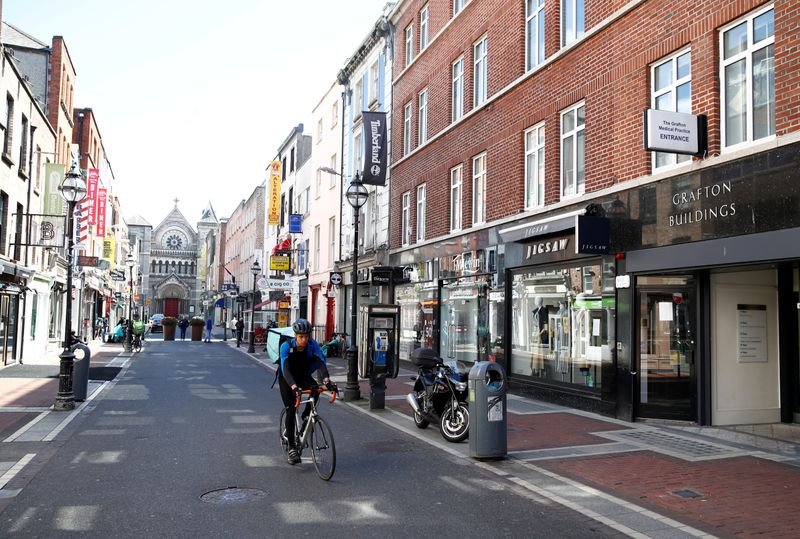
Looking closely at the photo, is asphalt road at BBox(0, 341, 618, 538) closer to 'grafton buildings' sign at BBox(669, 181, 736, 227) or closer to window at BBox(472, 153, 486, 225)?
'grafton buildings' sign at BBox(669, 181, 736, 227)

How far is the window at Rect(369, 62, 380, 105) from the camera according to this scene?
89.0 feet

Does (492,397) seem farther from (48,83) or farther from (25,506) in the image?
(48,83)

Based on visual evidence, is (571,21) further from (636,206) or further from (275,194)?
(275,194)

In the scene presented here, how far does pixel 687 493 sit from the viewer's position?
680 cm

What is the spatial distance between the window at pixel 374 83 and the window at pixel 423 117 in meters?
4.79

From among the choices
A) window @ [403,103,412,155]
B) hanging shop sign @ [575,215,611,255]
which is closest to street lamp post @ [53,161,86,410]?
hanging shop sign @ [575,215,611,255]

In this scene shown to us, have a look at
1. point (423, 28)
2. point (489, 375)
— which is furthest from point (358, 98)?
point (489, 375)

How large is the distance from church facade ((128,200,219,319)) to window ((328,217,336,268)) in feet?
246

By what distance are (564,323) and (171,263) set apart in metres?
103

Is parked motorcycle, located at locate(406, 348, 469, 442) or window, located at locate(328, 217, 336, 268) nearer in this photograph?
parked motorcycle, located at locate(406, 348, 469, 442)

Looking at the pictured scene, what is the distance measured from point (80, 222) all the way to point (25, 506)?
94.3 feet

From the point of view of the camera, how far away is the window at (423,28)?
22.2 metres

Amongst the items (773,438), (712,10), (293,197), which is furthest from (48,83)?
(773,438)

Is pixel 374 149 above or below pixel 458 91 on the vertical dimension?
below
